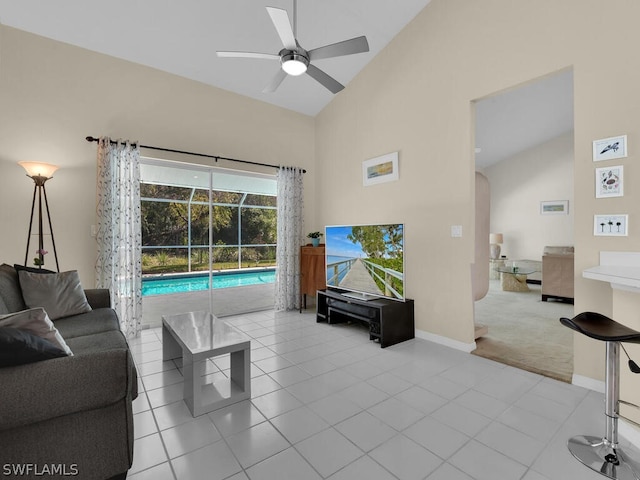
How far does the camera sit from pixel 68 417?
1.33m

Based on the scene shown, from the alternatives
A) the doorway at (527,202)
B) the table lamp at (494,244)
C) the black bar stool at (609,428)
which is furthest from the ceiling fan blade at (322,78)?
the table lamp at (494,244)

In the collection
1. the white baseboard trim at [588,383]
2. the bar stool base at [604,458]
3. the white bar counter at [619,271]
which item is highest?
the white bar counter at [619,271]

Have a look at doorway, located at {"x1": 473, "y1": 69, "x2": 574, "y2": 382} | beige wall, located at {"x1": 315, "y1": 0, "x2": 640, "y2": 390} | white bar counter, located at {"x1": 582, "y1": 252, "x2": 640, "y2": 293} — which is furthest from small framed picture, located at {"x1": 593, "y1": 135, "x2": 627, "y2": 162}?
doorway, located at {"x1": 473, "y1": 69, "x2": 574, "y2": 382}

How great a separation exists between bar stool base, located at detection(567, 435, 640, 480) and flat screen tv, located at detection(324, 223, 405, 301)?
1798 mm

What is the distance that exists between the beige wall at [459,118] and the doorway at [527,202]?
0.33 meters

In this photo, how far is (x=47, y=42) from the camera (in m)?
3.23

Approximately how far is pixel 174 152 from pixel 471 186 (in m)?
3.59

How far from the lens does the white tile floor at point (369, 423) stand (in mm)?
1575

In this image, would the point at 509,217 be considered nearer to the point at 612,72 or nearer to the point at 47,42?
the point at 612,72

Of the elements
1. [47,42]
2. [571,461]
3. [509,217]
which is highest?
[47,42]

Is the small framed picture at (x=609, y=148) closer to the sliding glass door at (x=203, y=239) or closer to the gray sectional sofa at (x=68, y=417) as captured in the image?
the gray sectional sofa at (x=68, y=417)

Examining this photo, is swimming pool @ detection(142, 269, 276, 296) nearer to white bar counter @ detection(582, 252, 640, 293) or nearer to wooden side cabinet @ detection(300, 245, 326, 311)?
Answer: wooden side cabinet @ detection(300, 245, 326, 311)

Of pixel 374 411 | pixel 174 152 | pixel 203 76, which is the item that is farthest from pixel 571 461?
pixel 203 76

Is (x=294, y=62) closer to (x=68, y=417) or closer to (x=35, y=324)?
(x=35, y=324)
